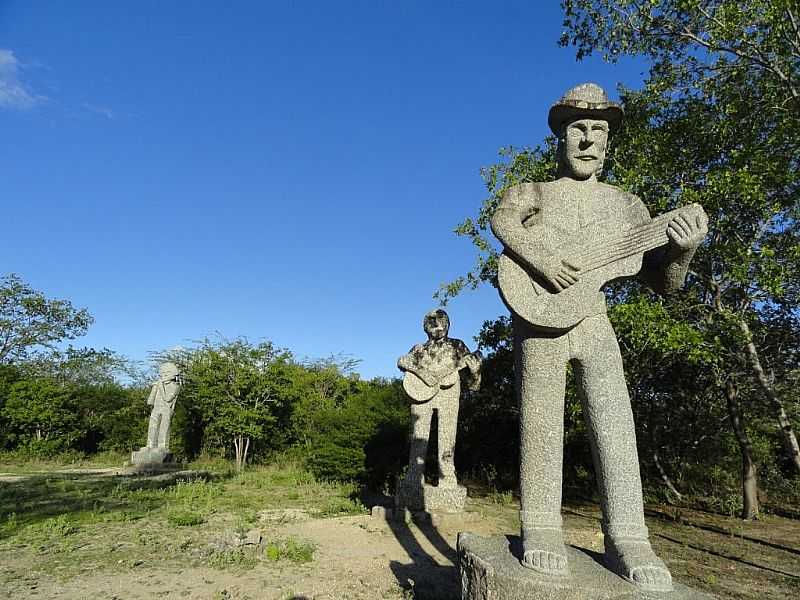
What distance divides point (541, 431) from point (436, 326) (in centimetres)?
547

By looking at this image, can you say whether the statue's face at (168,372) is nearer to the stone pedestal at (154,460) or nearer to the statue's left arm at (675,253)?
the stone pedestal at (154,460)

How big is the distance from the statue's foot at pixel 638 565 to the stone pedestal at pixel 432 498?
16.3 feet

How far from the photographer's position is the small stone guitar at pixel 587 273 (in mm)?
2859

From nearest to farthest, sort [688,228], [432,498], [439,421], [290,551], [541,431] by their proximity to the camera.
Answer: [688,228] < [541,431] < [290,551] < [432,498] < [439,421]

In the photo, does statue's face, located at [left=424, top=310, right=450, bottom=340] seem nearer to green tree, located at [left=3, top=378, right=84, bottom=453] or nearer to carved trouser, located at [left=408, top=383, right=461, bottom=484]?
carved trouser, located at [left=408, top=383, right=461, bottom=484]

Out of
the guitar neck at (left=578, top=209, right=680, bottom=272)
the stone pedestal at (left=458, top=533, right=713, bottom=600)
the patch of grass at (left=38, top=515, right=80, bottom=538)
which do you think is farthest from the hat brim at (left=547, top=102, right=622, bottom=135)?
the patch of grass at (left=38, top=515, right=80, bottom=538)

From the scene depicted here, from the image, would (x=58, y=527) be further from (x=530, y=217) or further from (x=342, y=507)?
(x=530, y=217)

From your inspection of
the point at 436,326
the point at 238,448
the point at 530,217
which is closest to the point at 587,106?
the point at 530,217

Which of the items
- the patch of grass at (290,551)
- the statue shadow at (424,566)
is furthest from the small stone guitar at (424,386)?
the patch of grass at (290,551)

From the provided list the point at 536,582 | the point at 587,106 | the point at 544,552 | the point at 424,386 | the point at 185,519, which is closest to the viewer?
the point at 536,582

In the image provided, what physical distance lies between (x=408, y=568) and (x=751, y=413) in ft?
28.0

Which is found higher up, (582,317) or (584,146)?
(584,146)

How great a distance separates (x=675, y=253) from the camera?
9.47 ft

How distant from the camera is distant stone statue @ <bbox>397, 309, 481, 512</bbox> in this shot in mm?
7930
